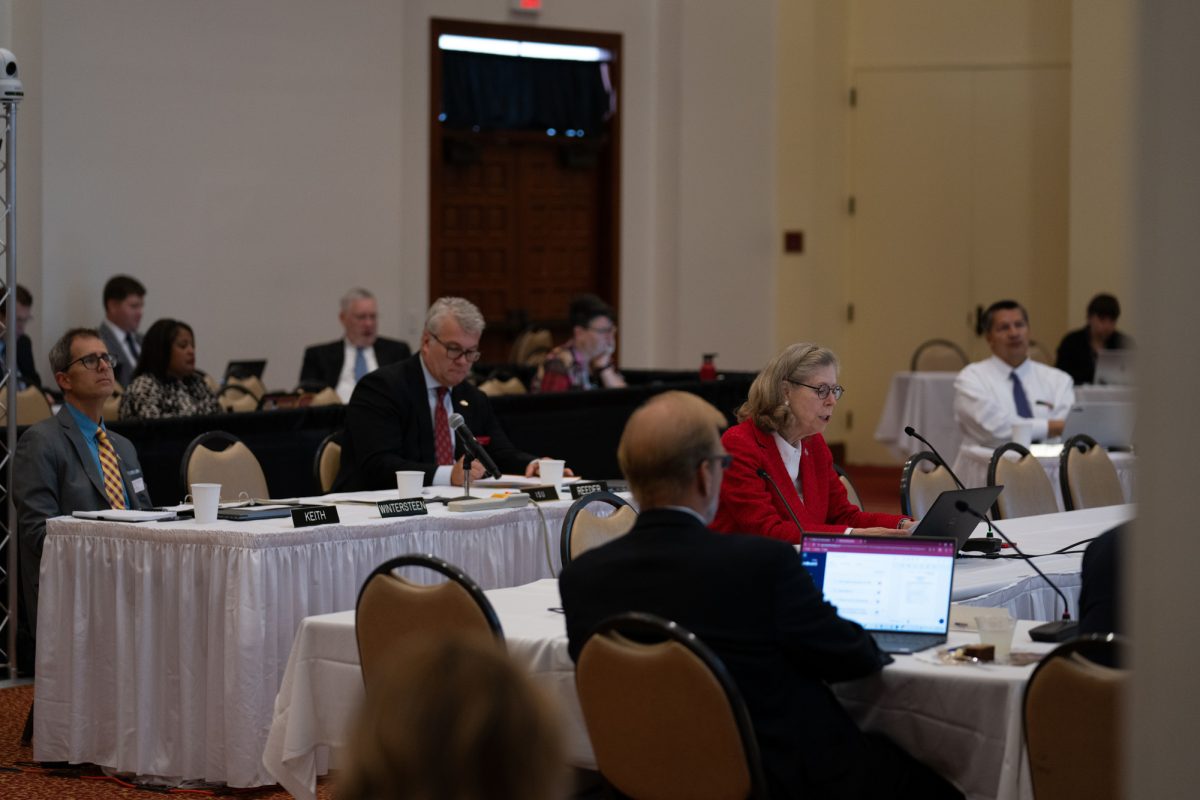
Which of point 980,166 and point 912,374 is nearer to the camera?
point 912,374

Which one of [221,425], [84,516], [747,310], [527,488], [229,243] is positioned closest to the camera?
[84,516]

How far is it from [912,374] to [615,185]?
10.3 ft

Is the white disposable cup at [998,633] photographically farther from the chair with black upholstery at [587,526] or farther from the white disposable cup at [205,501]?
the white disposable cup at [205,501]

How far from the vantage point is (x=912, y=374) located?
11516 mm

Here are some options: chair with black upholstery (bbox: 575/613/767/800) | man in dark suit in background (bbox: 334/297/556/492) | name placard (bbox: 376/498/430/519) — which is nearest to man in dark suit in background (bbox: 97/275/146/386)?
man in dark suit in background (bbox: 334/297/556/492)

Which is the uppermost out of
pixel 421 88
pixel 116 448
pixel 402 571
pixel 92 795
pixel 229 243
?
pixel 421 88

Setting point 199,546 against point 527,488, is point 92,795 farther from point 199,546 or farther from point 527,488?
A: point 527,488

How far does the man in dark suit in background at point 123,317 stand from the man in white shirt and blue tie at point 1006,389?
5.27 meters

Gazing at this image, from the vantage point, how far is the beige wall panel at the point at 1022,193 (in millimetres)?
13281

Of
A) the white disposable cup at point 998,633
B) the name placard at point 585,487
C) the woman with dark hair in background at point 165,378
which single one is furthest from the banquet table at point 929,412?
the white disposable cup at point 998,633

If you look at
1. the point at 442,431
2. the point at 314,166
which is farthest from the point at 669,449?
the point at 314,166

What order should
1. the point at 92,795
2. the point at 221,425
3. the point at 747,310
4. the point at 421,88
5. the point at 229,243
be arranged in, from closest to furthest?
the point at 92,795, the point at 221,425, the point at 229,243, the point at 421,88, the point at 747,310

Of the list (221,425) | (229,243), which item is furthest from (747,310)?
(221,425)

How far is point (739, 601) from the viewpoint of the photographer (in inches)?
111
